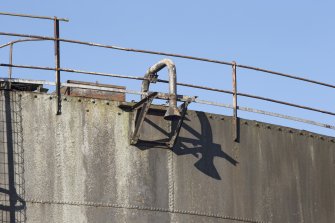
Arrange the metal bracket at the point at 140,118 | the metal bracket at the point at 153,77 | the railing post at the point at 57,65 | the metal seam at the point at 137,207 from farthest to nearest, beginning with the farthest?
the metal bracket at the point at 153,77
the metal bracket at the point at 140,118
the railing post at the point at 57,65
the metal seam at the point at 137,207

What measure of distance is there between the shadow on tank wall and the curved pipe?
0.57 metres

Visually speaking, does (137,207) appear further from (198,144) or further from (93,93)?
(93,93)

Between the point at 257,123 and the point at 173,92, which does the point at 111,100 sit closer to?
the point at 173,92

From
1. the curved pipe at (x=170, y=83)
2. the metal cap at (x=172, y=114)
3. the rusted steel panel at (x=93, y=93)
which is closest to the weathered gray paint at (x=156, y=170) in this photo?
the curved pipe at (x=170, y=83)

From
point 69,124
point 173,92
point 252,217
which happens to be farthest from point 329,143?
point 69,124

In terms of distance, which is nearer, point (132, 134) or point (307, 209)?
point (132, 134)

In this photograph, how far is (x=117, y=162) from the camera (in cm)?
1620

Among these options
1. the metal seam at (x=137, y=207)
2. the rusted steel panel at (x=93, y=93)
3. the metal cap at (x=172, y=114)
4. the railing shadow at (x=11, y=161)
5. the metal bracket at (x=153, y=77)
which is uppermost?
the metal bracket at (x=153, y=77)

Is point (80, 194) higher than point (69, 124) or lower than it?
lower

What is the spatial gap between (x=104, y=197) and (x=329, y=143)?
16.8 feet

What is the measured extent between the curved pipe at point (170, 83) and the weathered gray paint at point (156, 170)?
55cm

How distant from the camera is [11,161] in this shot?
15.5m

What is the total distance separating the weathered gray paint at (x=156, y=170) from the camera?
51.6ft

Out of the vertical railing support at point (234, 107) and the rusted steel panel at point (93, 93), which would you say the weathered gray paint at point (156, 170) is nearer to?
the vertical railing support at point (234, 107)
